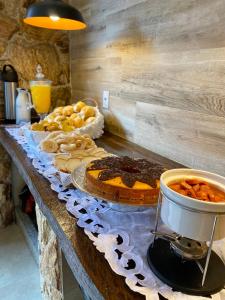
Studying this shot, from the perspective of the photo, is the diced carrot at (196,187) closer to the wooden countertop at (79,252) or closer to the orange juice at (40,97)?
the wooden countertop at (79,252)

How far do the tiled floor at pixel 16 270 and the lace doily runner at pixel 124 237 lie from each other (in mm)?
931

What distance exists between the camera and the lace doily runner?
1.43ft

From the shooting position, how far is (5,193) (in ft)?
6.04

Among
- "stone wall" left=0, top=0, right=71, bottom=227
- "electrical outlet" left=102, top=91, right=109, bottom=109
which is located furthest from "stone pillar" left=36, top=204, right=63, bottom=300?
"stone wall" left=0, top=0, right=71, bottom=227

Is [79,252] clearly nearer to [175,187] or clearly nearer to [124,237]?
[124,237]

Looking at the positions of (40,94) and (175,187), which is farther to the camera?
(40,94)

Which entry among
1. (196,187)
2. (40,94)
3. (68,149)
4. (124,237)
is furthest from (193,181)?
(40,94)

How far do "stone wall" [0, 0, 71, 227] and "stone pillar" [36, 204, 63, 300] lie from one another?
928 mm

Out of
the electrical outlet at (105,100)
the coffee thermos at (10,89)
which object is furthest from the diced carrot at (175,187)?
the coffee thermos at (10,89)

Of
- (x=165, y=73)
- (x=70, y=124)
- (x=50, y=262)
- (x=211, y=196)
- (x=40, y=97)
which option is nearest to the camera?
(x=211, y=196)

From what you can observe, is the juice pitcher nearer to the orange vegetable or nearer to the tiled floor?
the tiled floor

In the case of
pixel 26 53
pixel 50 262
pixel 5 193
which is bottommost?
pixel 5 193

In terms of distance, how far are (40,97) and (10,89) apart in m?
0.24

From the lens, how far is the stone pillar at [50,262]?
2.84ft
